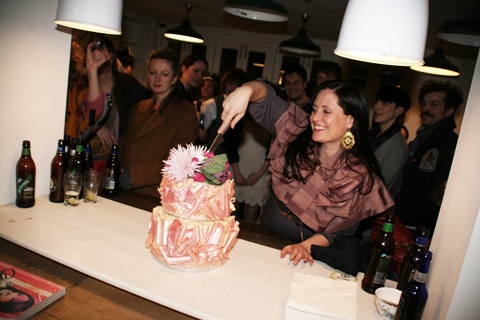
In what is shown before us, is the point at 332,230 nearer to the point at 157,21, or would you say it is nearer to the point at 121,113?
the point at 121,113

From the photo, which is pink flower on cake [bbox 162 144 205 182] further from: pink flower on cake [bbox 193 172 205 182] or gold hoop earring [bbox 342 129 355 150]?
gold hoop earring [bbox 342 129 355 150]

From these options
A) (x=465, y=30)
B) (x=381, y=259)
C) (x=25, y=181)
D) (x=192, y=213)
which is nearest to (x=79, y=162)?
(x=25, y=181)

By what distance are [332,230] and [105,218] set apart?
3.28ft

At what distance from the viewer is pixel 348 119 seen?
1.76m

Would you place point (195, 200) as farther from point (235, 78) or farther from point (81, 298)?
point (235, 78)

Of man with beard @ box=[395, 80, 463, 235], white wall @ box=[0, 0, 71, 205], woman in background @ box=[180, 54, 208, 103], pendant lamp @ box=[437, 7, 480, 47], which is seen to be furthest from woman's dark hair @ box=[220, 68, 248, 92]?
white wall @ box=[0, 0, 71, 205]

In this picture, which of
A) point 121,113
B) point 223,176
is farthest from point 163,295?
point 121,113

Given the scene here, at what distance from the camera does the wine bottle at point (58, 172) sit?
5.19 ft

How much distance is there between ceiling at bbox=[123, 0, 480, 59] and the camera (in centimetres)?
358

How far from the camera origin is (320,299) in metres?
1.08

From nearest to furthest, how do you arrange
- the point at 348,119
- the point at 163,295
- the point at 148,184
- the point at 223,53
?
the point at 163,295 < the point at 348,119 < the point at 148,184 < the point at 223,53

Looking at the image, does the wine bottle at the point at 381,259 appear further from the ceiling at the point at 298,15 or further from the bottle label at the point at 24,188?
the ceiling at the point at 298,15

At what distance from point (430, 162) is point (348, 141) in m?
1.31

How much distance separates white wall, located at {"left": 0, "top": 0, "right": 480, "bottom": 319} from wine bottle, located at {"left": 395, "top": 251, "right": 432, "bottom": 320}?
0.19ft
